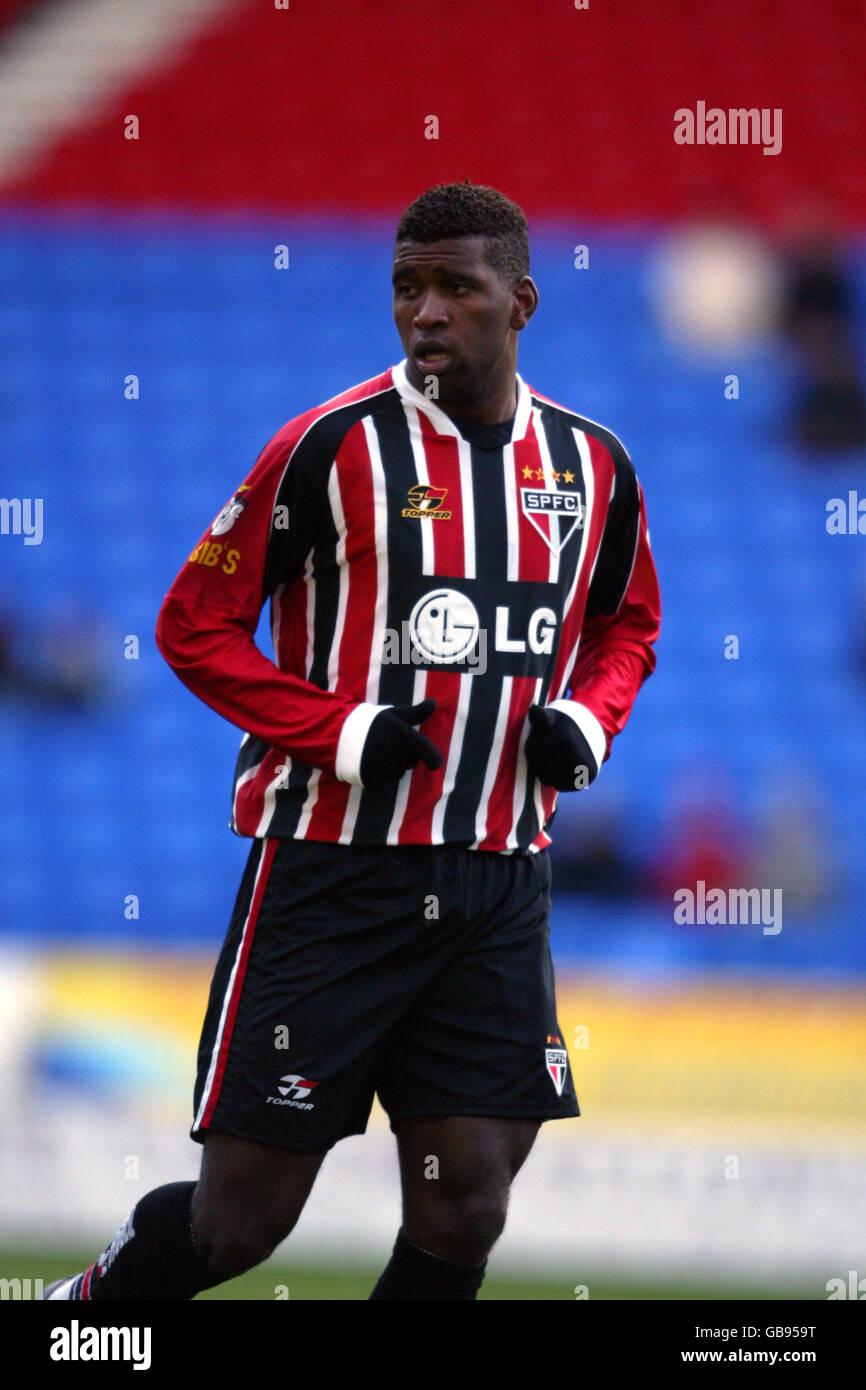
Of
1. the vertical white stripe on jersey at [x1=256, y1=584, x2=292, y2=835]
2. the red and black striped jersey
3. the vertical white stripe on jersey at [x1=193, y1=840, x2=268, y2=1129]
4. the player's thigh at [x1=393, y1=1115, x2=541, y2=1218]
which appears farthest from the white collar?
the player's thigh at [x1=393, y1=1115, x2=541, y2=1218]

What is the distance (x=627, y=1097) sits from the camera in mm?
5660

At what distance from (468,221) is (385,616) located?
2.17 feet

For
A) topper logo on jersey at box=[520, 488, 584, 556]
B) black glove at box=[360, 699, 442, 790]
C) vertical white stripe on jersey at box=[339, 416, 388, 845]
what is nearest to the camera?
black glove at box=[360, 699, 442, 790]

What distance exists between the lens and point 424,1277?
9.41ft

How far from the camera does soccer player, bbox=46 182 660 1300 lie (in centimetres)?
281

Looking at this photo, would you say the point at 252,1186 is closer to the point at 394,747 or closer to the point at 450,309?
the point at 394,747

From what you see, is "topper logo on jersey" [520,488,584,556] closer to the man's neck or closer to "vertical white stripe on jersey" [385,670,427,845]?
the man's neck

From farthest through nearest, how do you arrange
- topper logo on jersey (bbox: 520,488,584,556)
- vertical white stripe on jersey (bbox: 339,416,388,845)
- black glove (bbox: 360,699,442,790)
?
topper logo on jersey (bbox: 520,488,584,556), vertical white stripe on jersey (bbox: 339,416,388,845), black glove (bbox: 360,699,442,790)

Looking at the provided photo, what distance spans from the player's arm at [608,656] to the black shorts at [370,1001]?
211 mm

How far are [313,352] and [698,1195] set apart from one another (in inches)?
176

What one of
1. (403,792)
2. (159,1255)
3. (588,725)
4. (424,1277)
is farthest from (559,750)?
(159,1255)

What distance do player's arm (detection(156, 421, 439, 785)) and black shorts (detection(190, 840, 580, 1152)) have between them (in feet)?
0.61
